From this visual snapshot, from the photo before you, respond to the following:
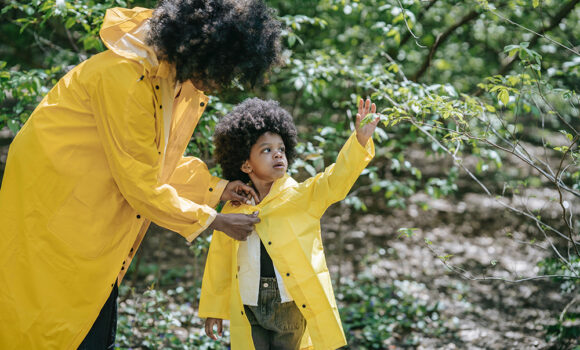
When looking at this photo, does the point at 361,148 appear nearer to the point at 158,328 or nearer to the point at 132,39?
the point at 132,39

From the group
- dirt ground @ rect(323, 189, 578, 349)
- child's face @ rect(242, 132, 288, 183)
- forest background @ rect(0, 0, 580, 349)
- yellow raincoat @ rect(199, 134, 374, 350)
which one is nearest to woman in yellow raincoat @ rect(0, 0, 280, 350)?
yellow raincoat @ rect(199, 134, 374, 350)

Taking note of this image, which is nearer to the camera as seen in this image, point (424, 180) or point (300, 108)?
point (300, 108)

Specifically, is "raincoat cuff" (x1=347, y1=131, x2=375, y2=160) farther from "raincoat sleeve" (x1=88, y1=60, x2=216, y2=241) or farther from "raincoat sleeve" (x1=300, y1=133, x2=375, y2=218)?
"raincoat sleeve" (x1=88, y1=60, x2=216, y2=241)

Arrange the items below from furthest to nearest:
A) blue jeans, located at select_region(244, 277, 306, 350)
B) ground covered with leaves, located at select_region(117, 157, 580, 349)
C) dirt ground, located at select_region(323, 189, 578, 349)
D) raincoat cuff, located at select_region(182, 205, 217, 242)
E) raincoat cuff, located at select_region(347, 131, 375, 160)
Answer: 1. dirt ground, located at select_region(323, 189, 578, 349)
2. ground covered with leaves, located at select_region(117, 157, 580, 349)
3. blue jeans, located at select_region(244, 277, 306, 350)
4. raincoat cuff, located at select_region(347, 131, 375, 160)
5. raincoat cuff, located at select_region(182, 205, 217, 242)

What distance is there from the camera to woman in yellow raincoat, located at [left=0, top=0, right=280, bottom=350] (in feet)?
6.56

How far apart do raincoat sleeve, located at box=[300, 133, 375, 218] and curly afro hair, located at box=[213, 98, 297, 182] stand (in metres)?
0.36

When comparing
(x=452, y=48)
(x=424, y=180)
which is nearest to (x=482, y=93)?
(x=452, y=48)

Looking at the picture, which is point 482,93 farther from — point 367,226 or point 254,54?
point 254,54

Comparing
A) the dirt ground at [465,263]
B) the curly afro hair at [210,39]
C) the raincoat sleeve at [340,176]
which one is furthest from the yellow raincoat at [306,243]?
the dirt ground at [465,263]

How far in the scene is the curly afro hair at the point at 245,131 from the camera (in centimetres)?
258

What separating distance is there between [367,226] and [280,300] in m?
3.65

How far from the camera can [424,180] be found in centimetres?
687

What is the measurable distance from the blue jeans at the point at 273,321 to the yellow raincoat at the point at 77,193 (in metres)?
0.49

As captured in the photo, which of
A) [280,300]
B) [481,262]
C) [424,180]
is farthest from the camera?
[424,180]
